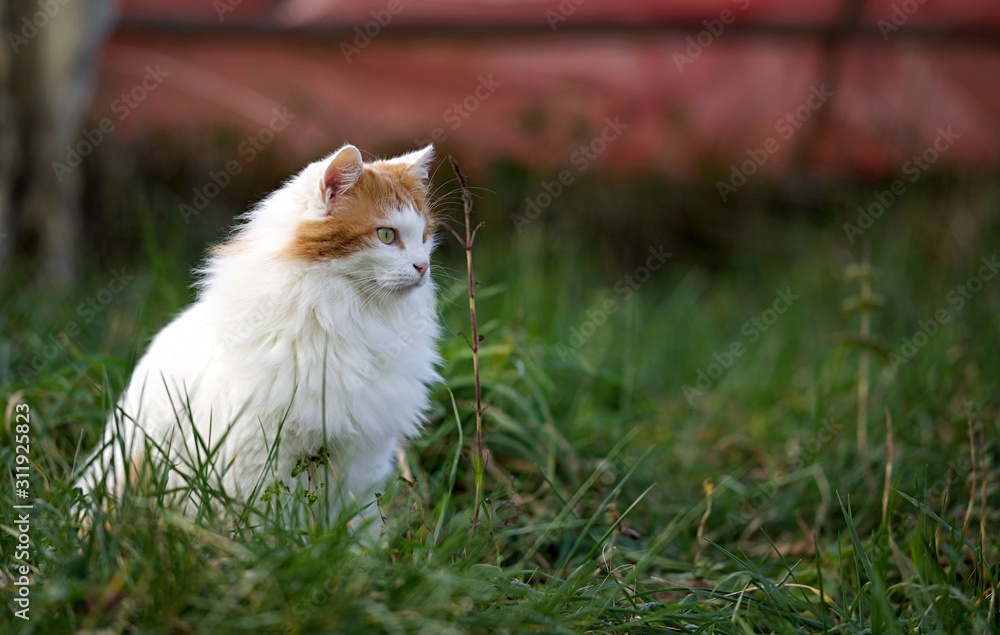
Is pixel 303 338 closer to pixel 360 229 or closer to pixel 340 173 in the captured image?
pixel 360 229

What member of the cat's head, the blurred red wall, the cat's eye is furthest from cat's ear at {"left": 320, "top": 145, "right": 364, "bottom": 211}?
the blurred red wall

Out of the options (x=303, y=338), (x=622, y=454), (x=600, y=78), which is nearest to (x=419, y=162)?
(x=303, y=338)

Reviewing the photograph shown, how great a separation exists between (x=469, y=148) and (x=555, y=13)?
3.77ft

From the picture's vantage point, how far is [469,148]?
5965 mm

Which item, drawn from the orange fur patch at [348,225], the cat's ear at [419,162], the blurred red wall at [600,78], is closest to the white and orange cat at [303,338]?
the orange fur patch at [348,225]

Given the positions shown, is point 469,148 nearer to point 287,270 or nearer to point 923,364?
point 923,364

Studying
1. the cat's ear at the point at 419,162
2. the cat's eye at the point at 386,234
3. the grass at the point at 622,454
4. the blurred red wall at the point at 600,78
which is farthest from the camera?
the blurred red wall at the point at 600,78

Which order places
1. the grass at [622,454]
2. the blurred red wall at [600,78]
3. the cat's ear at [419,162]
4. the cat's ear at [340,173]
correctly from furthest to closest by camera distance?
the blurred red wall at [600,78], the cat's ear at [419,162], the cat's ear at [340,173], the grass at [622,454]

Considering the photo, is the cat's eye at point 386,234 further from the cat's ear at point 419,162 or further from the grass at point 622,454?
the grass at point 622,454

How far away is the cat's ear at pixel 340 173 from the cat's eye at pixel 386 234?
134mm

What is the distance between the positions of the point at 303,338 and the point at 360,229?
317 mm

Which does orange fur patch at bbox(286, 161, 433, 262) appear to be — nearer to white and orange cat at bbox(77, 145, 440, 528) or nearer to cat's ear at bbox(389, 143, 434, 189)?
white and orange cat at bbox(77, 145, 440, 528)

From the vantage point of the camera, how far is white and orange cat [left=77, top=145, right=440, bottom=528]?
2.08 meters

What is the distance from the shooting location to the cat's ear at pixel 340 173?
6.57ft
